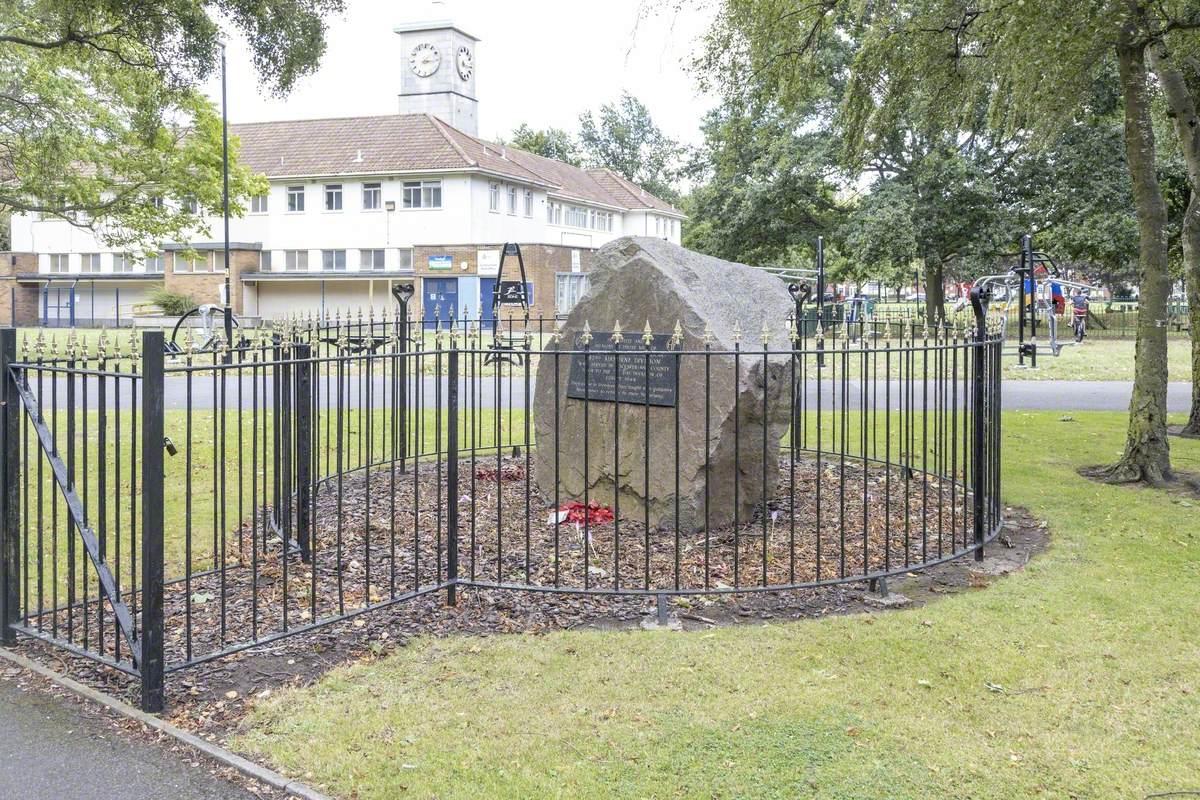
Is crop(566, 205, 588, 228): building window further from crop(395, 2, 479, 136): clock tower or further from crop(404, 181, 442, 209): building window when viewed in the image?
crop(404, 181, 442, 209): building window

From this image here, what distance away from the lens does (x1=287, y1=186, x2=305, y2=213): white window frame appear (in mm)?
44534

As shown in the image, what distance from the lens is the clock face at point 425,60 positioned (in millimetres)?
50938

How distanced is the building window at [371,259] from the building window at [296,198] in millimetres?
3491

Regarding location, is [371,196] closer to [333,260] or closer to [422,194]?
[422,194]

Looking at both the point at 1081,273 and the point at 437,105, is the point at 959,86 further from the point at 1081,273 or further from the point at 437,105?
the point at 1081,273

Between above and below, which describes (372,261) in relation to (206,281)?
above

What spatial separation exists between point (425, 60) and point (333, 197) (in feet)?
36.4

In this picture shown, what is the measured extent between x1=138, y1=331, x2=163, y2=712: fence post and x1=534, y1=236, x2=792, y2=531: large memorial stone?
2.79 m

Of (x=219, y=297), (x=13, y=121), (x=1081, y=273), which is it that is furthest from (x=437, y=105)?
(x=1081, y=273)

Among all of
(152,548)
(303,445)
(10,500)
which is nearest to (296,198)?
(303,445)

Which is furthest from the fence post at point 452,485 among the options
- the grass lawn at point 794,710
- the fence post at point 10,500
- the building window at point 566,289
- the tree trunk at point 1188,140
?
the building window at point 566,289

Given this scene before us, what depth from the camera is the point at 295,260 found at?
4506 centimetres

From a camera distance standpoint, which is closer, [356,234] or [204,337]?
[204,337]

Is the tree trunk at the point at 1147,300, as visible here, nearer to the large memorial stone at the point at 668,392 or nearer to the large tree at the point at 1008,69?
the large tree at the point at 1008,69
